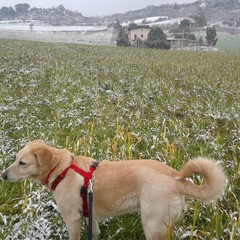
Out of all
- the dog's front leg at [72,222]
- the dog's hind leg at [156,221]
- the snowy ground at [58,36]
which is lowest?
the snowy ground at [58,36]

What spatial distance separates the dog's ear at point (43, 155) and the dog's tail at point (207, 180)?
1597 millimetres

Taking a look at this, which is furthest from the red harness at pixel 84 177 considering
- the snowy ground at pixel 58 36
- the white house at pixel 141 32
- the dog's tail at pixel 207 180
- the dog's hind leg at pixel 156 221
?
the white house at pixel 141 32

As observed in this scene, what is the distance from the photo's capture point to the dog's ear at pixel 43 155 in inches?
149

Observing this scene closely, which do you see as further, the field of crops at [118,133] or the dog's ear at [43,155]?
the field of crops at [118,133]

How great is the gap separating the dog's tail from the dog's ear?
1.60 metres

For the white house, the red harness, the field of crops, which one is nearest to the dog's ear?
the red harness

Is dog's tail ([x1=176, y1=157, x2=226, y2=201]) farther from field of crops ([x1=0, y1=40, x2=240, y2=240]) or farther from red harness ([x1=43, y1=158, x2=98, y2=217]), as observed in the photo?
red harness ([x1=43, y1=158, x2=98, y2=217])

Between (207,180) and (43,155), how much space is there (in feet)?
A: 6.29

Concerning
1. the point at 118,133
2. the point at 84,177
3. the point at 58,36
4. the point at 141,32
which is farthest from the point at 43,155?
the point at 58,36

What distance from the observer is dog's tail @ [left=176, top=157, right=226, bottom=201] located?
3367 millimetres

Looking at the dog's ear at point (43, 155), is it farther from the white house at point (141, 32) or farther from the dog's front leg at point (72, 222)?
the white house at point (141, 32)

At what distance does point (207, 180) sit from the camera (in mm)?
3414

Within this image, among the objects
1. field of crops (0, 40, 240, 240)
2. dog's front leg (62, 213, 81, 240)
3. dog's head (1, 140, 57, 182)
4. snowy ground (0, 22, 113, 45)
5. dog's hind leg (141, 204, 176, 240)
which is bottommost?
snowy ground (0, 22, 113, 45)

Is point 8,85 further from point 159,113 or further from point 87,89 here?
point 159,113
